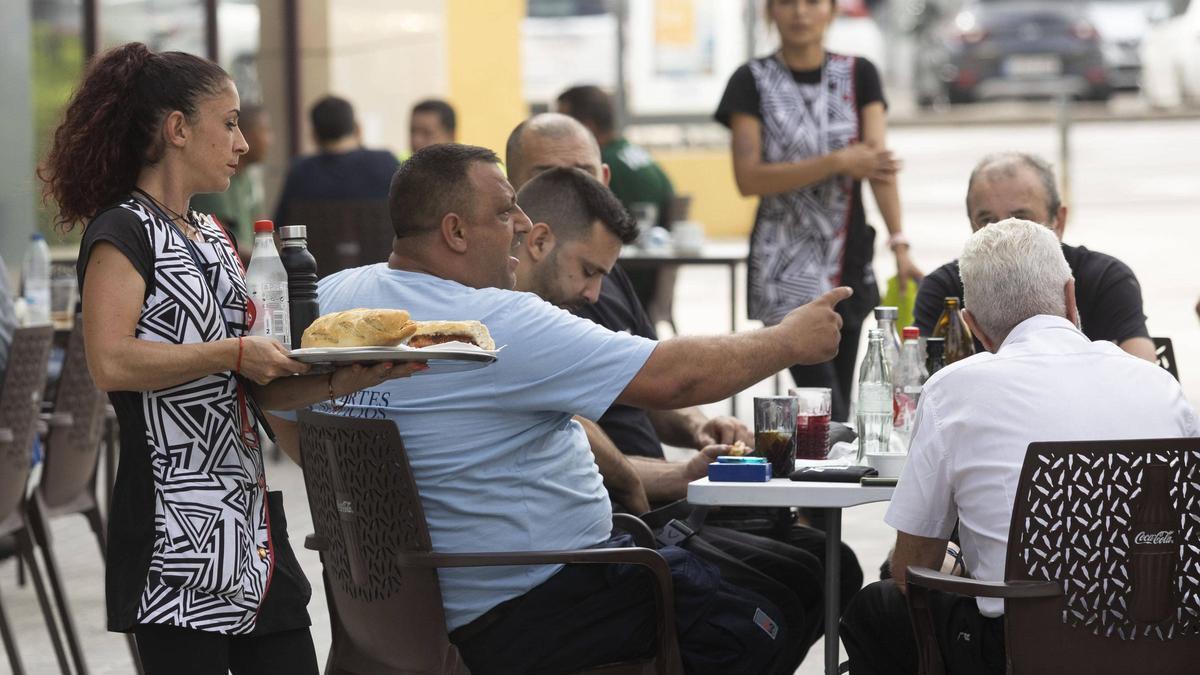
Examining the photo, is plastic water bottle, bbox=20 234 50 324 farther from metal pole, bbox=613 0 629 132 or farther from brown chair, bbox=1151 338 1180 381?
metal pole, bbox=613 0 629 132

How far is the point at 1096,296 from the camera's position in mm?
4629

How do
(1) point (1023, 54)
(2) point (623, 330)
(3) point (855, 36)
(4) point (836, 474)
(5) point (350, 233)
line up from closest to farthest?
(4) point (836, 474) → (2) point (623, 330) → (5) point (350, 233) → (3) point (855, 36) → (1) point (1023, 54)

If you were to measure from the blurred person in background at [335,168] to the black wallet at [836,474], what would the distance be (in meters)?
5.32

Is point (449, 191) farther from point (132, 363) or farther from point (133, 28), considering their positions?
point (133, 28)

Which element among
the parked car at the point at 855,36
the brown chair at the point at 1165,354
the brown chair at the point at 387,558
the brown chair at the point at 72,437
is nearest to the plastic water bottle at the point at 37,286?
the brown chair at the point at 72,437

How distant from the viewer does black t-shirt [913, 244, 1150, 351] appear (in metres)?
4.59

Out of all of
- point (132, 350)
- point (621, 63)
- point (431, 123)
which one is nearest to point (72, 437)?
point (132, 350)

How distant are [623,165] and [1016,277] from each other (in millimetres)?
5741

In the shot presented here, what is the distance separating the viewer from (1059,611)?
10.00 ft

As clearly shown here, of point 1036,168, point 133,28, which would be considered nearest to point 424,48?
point 133,28

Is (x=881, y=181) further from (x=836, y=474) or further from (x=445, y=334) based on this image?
(x=445, y=334)

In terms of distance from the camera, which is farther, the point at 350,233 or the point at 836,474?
the point at 350,233

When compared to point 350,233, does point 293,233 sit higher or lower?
higher

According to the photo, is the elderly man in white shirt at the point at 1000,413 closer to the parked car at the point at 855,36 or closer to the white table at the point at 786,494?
the white table at the point at 786,494
